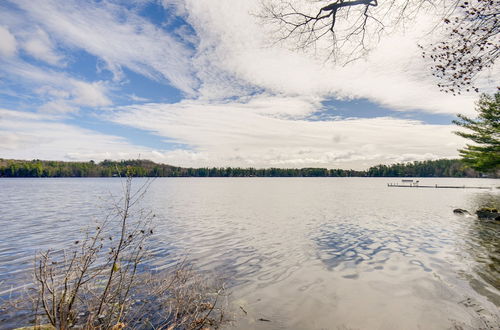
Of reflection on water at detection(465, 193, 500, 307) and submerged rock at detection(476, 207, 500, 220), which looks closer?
reflection on water at detection(465, 193, 500, 307)

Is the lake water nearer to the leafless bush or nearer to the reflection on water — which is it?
the reflection on water

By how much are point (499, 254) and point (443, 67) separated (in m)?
12.6

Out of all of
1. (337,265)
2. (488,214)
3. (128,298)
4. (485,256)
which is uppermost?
(128,298)

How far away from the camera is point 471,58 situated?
20.6 feet

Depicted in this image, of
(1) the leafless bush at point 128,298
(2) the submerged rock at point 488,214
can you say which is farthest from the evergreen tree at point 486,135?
(1) the leafless bush at point 128,298

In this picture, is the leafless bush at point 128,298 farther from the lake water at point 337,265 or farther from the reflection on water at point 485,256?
the reflection on water at point 485,256

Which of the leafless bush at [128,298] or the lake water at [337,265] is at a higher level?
the leafless bush at [128,298]

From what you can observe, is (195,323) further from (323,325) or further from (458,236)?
(458,236)

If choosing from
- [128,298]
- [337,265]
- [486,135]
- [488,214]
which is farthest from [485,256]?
[486,135]

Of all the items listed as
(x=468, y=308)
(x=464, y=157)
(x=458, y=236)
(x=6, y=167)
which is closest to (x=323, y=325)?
(x=468, y=308)

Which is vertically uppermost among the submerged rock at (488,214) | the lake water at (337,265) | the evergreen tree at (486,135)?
the evergreen tree at (486,135)

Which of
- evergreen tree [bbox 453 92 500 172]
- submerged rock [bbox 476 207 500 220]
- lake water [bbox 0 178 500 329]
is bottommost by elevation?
lake water [bbox 0 178 500 329]

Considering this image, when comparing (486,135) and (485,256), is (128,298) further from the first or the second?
(486,135)

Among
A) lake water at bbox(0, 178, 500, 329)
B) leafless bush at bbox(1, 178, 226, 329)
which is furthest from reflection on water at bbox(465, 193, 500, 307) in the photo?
leafless bush at bbox(1, 178, 226, 329)
